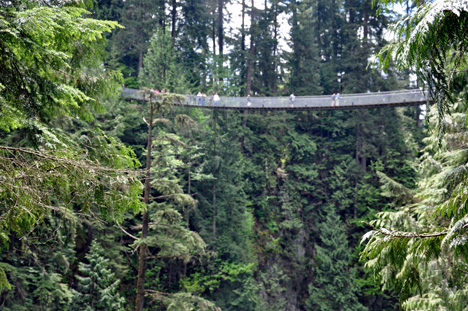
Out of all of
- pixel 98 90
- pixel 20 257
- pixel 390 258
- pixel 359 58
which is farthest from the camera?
pixel 359 58

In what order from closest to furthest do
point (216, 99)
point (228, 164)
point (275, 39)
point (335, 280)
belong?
point (335, 280), point (216, 99), point (228, 164), point (275, 39)

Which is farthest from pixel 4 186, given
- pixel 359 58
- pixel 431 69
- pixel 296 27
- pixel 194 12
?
pixel 194 12

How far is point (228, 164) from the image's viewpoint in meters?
19.4

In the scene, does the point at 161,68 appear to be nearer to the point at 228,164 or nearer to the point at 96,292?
the point at 228,164

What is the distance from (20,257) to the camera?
33.9 feet

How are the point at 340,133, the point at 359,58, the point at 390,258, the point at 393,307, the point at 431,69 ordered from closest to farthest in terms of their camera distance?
the point at 390,258 → the point at 431,69 → the point at 393,307 → the point at 359,58 → the point at 340,133

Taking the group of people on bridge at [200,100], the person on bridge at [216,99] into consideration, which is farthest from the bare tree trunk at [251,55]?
the group of people on bridge at [200,100]

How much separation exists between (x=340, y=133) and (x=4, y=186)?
77.5 feet

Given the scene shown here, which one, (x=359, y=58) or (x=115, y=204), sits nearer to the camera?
(x=115, y=204)

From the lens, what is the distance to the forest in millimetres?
3230

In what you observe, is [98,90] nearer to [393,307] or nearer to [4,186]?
[4,186]

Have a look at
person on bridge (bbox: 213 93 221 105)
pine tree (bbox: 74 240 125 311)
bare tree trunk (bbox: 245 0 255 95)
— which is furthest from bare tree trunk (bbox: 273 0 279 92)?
pine tree (bbox: 74 240 125 311)

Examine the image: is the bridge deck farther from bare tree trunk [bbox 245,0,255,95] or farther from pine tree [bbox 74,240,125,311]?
pine tree [bbox 74,240,125,311]

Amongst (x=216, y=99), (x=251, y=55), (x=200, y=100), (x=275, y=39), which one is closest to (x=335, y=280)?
(x=216, y=99)
